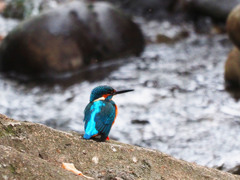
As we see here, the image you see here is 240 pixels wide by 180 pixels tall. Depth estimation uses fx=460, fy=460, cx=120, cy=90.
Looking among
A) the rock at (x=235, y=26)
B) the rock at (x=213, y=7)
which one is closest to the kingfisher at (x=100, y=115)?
the rock at (x=235, y=26)

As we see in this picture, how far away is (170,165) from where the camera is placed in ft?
8.07

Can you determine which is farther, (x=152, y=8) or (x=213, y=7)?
(x=152, y=8)

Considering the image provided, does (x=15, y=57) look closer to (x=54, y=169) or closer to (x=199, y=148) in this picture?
(x=199, y=148)

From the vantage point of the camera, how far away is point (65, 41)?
7.48m

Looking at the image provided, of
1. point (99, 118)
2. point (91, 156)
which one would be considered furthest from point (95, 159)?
point (99, 118)

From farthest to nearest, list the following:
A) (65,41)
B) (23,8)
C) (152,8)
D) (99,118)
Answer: (152,8)
(23,8)
(65,41)
(99,118)

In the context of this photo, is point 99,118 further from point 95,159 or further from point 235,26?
point 235,26

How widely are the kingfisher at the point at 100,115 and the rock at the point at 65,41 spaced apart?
4.48 m

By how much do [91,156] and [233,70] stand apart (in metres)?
4.52

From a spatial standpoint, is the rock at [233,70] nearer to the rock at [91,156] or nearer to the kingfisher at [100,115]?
the kingfisher at [100,115]

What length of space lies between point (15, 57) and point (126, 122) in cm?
274

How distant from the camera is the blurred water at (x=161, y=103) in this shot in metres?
4.96

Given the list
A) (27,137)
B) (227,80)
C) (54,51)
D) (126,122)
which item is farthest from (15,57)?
(27,137)

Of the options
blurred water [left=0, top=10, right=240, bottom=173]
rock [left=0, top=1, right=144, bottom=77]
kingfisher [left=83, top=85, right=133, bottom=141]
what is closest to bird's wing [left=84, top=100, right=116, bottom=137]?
kingfisher [left=83, top=85, right=133, bottom=141]
